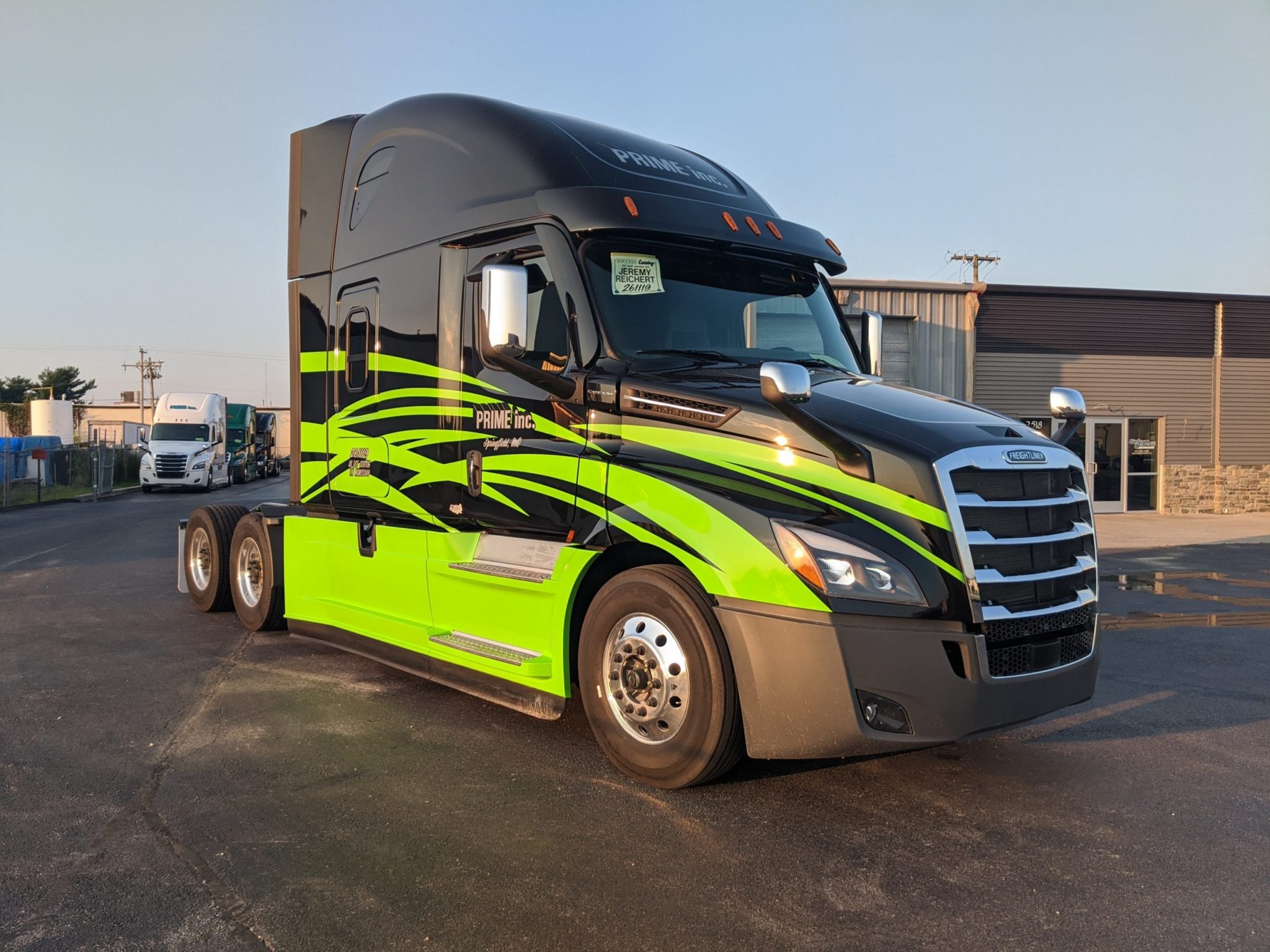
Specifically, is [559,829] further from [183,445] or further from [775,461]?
[183,445]

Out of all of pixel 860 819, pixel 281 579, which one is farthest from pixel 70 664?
pixel 860 819

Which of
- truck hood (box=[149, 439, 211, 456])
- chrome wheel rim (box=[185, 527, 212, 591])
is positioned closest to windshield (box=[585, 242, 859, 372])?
chrome wheel rim (box=[185, 527, 212, 591])

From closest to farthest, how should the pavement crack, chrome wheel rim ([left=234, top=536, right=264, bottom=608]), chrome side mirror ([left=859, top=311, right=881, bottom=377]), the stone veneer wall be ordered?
the pavement crack, chrome side mirror ([left=859, top=311, right=881, bottom=377]), chrome wheel rim ([left=234, top=536, right=264, bottom=608]), the stone veneer wall

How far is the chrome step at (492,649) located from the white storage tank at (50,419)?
65.9 metres

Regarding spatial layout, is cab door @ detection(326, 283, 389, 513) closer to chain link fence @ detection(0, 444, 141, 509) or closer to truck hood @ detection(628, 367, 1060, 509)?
truck hood @ detection(628, 367, 1060, 509)

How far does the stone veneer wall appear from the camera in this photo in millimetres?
25344

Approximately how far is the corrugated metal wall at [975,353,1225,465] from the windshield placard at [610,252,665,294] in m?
20.4

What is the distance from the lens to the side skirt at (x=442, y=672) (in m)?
5.15

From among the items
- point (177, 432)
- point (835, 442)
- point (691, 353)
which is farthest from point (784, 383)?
point (177, 432)

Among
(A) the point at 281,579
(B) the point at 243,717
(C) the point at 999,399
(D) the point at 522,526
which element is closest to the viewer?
(D) the point at 522,526

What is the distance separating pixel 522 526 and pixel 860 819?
7.21ft

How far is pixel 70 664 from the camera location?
7.12 meters

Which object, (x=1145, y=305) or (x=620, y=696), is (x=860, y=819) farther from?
(x=1145, y=305)

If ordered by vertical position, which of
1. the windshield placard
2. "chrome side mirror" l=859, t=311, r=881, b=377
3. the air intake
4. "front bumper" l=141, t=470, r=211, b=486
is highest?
the windshield placard
